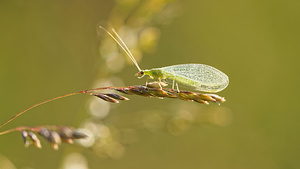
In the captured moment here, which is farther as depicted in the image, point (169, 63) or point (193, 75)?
point (169, 63)

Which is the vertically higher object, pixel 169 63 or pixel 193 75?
pixel 169 63

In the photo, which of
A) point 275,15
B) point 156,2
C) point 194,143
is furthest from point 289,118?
point 156,2

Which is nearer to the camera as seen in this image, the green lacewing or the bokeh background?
the green lacewing

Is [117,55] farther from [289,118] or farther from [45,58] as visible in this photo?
[289,118]

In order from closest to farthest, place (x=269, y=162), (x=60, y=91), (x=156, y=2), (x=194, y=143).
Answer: (x=156, y=2)
(x=269, y=162)
(x=60, y=91)
(x=194, y=143)

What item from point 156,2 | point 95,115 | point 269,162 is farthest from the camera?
point 269,162
